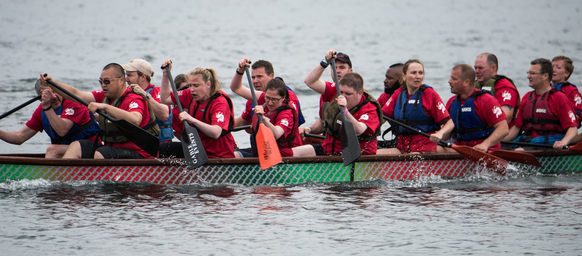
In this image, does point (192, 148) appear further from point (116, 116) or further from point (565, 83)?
point (565, 83)

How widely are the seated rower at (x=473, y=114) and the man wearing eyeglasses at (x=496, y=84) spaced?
77cm

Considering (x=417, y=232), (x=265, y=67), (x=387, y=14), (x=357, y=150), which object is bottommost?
(x=417, y=232)

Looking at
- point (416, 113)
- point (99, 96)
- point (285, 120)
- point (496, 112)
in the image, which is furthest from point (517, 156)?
point (99, 96)

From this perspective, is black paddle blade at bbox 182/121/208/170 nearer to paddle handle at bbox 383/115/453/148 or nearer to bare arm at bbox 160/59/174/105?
bare arm at bbox 160/59/174/105

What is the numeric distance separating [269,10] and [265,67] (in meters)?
42.0

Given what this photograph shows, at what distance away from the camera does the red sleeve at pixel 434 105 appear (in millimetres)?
10750

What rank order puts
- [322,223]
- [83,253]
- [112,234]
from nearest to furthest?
[83,253], [112,234], [322,223]

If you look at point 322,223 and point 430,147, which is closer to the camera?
point 322,223

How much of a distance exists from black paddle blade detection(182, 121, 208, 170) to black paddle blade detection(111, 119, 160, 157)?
1.21ft

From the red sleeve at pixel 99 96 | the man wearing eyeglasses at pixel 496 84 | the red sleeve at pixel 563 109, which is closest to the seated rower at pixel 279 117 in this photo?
the red sleeve at pixel 99 96

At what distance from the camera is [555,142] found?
1173 centimetres

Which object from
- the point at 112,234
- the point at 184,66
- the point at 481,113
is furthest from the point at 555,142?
the point at 184,66

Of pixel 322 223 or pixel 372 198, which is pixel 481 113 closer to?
pixel 372 198

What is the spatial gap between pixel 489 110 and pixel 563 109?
153cm
